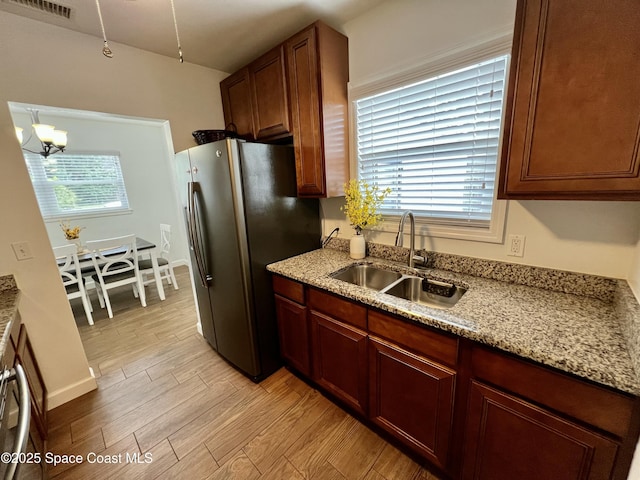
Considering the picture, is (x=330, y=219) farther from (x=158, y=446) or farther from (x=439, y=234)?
(x=158, y=446)

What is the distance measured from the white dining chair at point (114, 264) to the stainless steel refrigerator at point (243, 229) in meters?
1.58

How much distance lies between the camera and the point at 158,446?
152 cm

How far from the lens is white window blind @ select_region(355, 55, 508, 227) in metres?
1.39

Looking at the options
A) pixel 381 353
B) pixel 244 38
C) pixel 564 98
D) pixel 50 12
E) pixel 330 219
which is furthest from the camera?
pixel 330 219

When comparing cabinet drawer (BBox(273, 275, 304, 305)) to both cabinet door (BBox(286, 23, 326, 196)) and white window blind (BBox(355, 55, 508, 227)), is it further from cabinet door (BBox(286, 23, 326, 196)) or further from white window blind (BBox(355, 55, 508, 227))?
white window blind (BBox(355, 55, 508, 227))

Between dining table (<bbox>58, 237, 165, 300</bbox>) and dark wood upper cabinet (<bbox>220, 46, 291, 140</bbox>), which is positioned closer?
dark wood upper cabinet (<bbox>220, 46, 291, 140</bbox>)

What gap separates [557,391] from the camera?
847mm

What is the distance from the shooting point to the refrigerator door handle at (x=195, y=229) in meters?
1.89

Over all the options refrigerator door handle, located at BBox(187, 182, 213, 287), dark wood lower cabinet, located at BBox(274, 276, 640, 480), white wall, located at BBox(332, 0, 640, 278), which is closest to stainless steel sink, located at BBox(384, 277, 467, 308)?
white wall, located at BBox(332, 0, 640, 278)

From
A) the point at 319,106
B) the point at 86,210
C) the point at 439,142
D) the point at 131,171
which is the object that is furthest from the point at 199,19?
the point at 86,210

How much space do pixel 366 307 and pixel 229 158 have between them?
1.19 metres

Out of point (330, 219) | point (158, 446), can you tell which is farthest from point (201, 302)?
point (330, 219)

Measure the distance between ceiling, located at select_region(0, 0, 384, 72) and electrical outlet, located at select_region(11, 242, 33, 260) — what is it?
1320 mm

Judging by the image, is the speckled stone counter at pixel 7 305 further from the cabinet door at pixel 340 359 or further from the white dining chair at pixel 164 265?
the white dining chair at pixel 164 265
